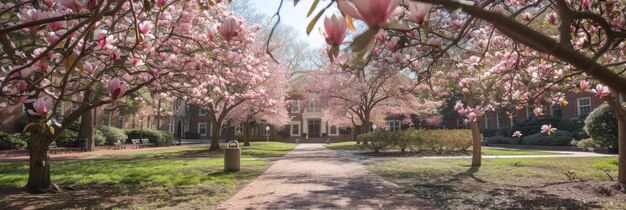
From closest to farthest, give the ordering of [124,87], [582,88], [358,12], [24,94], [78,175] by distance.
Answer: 1. [358,12]
2. [124,87]
3. [24,94]
4. [582,88]
5. [78,175]

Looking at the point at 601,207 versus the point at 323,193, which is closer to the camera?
the point at 601,207

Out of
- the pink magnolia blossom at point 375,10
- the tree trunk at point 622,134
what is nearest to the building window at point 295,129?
the tree trunk at point 622,134

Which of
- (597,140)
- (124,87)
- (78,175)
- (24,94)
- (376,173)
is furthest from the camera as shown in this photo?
(597,140)

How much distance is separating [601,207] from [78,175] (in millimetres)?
10292

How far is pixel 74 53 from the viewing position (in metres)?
2.80

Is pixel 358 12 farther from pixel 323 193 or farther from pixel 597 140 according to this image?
pixel 597 140

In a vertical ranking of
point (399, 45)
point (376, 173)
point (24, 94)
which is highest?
point (399, 45)

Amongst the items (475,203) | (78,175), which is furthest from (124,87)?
(78,175)

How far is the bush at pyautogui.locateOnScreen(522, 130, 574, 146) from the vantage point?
22578mm

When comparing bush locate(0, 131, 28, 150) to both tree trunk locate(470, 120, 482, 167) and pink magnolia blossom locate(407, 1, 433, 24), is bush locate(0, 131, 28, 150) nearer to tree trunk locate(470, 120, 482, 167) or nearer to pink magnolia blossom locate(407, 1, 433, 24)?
tree trunk locate(470, 120, 482, 167)

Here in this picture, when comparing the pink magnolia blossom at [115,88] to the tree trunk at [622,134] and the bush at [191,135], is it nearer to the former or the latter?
the tree trunk at [622,134]

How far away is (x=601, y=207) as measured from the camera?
5457mm

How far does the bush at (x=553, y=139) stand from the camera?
22.6 metres

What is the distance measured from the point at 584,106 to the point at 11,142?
34.2m
